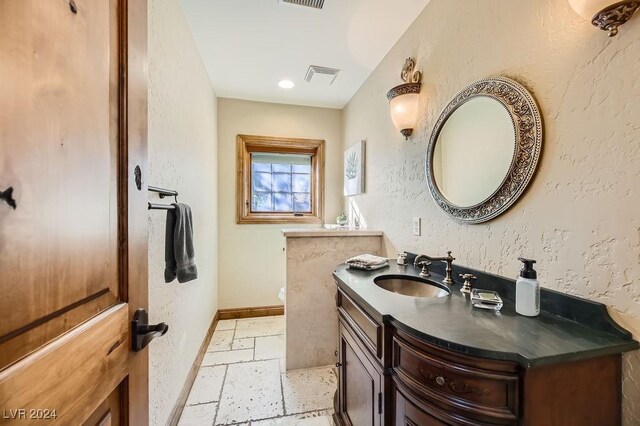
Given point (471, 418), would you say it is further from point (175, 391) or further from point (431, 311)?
point (175, 391)

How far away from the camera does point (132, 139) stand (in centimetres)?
69

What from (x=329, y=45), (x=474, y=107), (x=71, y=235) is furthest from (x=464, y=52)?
(x=71, y=235)

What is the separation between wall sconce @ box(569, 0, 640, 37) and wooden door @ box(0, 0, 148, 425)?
4.16 feet

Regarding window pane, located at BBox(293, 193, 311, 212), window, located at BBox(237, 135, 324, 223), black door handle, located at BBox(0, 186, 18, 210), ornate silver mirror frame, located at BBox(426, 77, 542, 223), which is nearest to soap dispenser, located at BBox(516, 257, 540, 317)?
ornate silver mirror frame, located at BBox(426, 77, 542, 223)

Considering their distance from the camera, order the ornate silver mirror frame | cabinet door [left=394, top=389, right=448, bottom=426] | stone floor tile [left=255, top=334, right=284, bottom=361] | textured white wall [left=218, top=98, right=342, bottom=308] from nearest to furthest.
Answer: cabinet door [left=394, top=389, right=448, bottom=426] → the ornate silver mirror frame → stone floor tile [left=255, top=334, right=284, bottom=361] → textured white wall [left=218, top=98, right=342, bottom=308]

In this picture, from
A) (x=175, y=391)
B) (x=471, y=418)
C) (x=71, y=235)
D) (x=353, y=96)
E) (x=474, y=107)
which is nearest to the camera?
(x=71, y=235)

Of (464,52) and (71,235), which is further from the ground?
(464,52)

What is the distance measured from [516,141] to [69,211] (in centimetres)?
139

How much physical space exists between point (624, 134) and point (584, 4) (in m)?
0.40

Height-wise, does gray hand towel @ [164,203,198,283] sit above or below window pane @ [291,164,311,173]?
below

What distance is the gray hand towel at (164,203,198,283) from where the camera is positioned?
4.36 feet

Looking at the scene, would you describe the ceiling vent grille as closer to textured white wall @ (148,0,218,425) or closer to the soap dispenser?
textured white wall @ (148,0,218,425)

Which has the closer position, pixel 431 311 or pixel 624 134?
pixel 624 134

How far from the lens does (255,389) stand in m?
1.88
